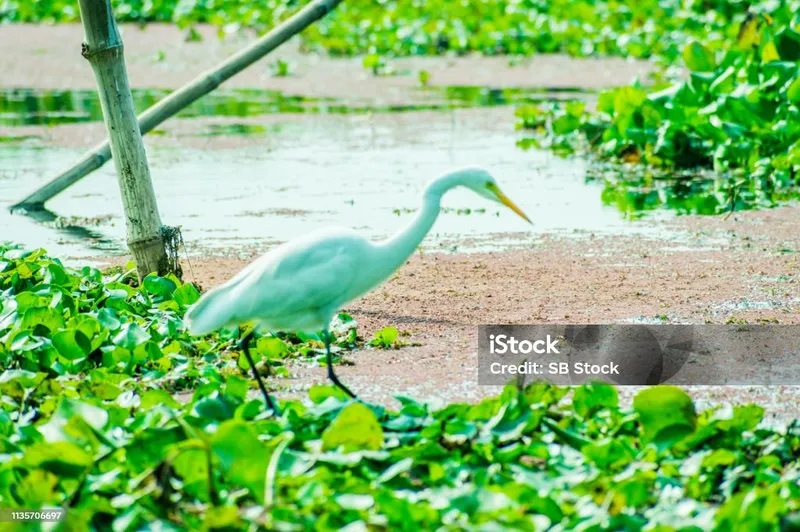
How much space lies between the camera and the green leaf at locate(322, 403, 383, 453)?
3594 mm

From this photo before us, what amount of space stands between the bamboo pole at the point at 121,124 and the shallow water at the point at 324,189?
1430 mm

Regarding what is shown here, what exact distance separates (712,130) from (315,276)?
5764 millimetres

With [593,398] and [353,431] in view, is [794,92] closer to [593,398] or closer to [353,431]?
[593,398]

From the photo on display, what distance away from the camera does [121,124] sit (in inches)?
226

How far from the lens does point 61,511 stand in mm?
3188

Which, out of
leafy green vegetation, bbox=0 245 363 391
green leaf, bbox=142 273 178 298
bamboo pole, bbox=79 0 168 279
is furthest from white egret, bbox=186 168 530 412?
bamboo pole, bbox=79 0 168 279

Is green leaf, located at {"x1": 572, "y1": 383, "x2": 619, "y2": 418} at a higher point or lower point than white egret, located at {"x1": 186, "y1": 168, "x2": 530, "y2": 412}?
lower

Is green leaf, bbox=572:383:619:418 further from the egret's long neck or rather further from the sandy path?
the egret's long neck

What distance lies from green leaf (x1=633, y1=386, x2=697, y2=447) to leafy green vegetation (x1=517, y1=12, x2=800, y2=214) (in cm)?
450

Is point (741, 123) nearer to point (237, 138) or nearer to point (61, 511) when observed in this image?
point (237, 138)

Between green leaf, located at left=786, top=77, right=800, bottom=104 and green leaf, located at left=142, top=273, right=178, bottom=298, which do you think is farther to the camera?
green leaf, located at left=786, top=77, right=800, bottom=104

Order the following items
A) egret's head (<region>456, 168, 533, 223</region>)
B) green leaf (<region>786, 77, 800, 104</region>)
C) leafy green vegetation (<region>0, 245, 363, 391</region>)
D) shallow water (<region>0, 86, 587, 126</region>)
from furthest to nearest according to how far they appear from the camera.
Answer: shallow water (<region>0, 86, 587, 126</region>)
green leaf (<region>786, 77, 800, 104</region>)
leafy green vegetation (<region>0, 245, 363, 391</region>)
egret's head (<region>456, 168, 533, 223</region>)

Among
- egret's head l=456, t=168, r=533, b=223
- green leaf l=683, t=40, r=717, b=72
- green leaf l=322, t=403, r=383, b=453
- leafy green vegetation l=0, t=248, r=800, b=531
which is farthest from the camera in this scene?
green leaf l=683, t=40, r=717, b=72

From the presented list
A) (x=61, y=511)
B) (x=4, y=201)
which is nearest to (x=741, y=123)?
(x=4, y=201)
